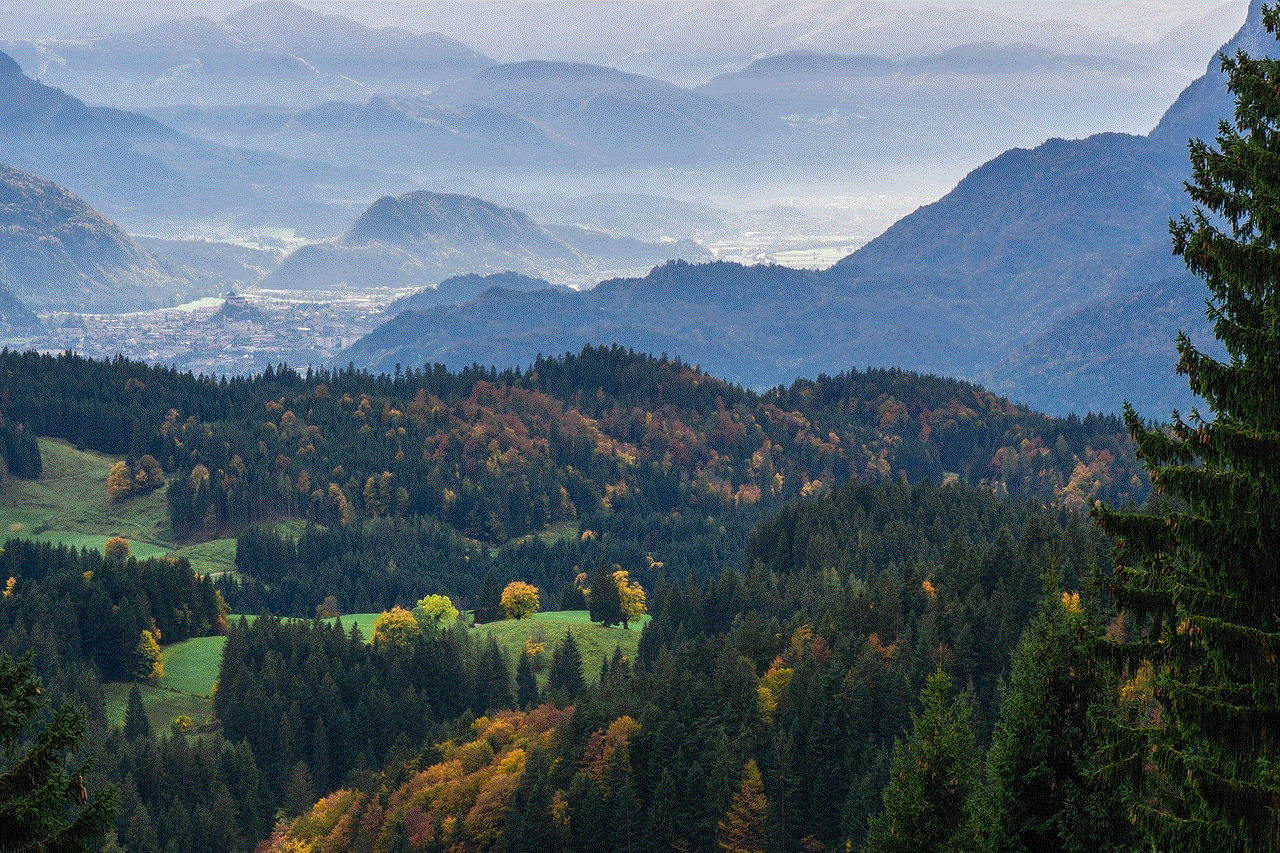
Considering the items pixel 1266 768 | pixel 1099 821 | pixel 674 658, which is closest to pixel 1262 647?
pixel 1266 768

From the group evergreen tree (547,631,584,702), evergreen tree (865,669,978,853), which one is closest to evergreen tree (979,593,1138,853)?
evergreen tree (865,669,978,853)

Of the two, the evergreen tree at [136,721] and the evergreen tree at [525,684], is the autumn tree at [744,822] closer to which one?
the evergreen tree at [525,684]

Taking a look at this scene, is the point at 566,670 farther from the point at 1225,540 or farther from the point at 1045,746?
the point at 1225,540

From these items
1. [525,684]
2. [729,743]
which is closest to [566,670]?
[525,684]

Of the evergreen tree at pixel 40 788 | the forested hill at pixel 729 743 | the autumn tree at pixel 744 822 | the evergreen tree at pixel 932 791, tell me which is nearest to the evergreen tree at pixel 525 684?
the forested hill at pixel 729 743

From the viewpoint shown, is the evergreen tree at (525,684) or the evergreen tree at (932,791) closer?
the evergreen tree at (932,791)

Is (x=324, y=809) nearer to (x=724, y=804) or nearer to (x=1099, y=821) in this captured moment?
(x=724, y=804)

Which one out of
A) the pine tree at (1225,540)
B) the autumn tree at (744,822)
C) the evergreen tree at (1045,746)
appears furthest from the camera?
the autumn tree at (744,822)
